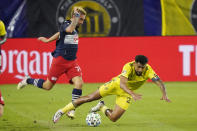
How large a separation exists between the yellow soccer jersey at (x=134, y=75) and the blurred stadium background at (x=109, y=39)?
4.89 meters

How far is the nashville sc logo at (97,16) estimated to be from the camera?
2023cm

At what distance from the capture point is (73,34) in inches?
453

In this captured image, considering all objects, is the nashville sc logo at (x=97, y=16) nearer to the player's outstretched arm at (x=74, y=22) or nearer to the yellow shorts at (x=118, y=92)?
the player's outstretched arm at (x=74, y=22)

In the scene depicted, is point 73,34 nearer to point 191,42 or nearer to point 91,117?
point 91,117

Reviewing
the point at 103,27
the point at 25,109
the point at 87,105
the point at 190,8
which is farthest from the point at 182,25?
the point at 25,109

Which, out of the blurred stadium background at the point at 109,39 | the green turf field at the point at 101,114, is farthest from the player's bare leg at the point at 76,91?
the blurred stadium background at the point at 109,39

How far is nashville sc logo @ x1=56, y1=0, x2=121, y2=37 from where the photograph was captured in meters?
20.2

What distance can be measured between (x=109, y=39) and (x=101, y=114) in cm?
701

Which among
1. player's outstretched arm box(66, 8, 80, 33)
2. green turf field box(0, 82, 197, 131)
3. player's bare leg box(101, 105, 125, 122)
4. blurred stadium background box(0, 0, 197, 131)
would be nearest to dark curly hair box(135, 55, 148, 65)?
player's bare leg box(101, 105, 125, 122)

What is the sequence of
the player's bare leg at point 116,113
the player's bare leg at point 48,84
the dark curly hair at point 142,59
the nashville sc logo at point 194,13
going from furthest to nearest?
the nashville sc logo at point 194,13 → the player's bare leg at point 48,84 → the player's bare leg at point 116,113 → the dark curly hair at point 142,59

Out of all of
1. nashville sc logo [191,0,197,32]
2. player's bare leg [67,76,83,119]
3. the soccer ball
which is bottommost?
the soccer ball

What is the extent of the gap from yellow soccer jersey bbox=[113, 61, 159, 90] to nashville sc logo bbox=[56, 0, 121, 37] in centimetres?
982

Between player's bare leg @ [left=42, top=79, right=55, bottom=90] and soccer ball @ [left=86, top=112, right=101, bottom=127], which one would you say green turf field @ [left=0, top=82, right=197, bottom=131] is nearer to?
soccer ball @ [left=86, top=112, right=101, bottom=127]

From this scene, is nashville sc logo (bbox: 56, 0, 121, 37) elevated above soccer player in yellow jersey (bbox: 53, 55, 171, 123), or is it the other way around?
nashville sc logo (bbox: 56, 0, 121, 37)
